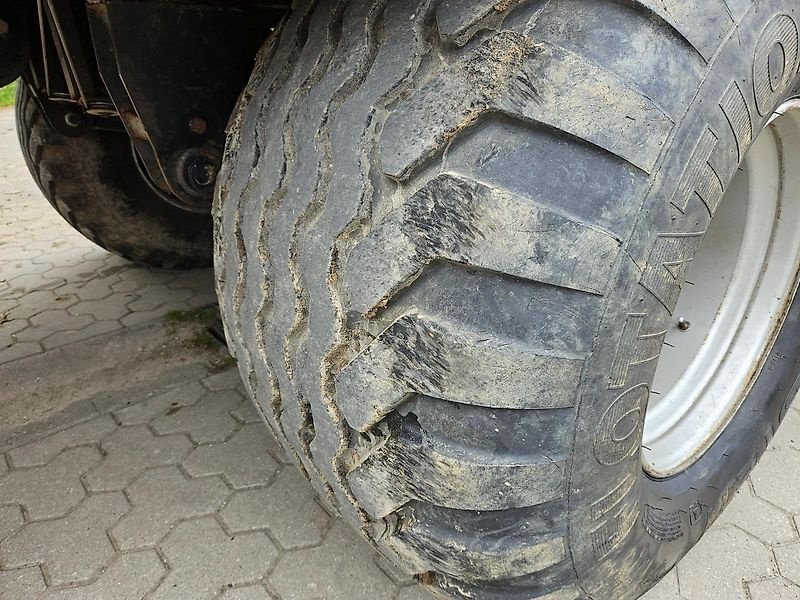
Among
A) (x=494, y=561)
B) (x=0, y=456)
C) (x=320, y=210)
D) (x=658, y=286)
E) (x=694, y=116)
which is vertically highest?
(x=694, y=116)

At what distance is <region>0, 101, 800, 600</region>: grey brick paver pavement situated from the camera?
4.77ft

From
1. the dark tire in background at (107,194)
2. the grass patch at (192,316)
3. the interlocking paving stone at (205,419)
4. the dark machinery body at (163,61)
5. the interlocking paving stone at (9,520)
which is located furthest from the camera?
the grass patch at (192,316)

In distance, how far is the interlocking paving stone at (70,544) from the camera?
1.50 m

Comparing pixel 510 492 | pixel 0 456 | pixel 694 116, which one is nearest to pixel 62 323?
pixel 0 456

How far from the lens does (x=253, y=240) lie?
40.2 inches

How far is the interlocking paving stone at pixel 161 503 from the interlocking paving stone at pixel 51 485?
166 millimetres

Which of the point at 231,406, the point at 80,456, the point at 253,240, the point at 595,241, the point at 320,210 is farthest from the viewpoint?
the point at 231,406

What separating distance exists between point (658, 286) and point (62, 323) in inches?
99.5

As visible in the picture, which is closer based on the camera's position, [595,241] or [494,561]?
[595,241]

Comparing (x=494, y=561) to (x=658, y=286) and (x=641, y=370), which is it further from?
(x=658, y=286)

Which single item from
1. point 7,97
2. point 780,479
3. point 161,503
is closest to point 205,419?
point 161,503

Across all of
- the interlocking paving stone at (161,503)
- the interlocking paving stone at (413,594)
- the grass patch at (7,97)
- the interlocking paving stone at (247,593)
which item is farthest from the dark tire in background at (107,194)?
the grass patch at (7,97)

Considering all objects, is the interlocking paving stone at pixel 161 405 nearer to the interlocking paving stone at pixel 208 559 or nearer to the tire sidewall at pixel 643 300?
the interlocking paving stone at pixel 208 559

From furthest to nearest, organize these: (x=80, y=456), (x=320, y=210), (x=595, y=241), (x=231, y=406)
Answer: (x=231, y=406), (x=80, y=456), (x=320, y=210), (x=595, y=241)
